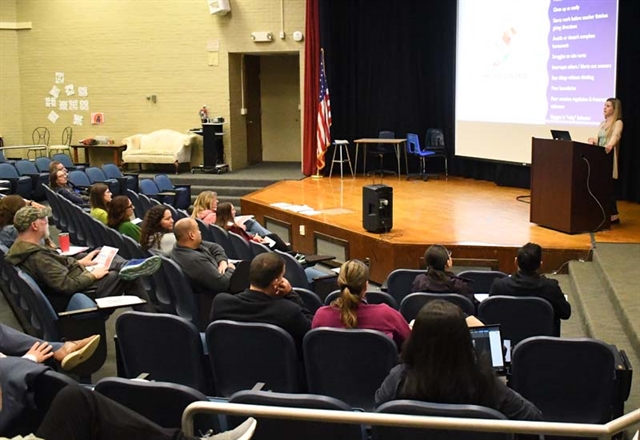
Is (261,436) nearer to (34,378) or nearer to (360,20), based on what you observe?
(34,378)

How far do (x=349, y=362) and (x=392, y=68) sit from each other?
10.3 metres

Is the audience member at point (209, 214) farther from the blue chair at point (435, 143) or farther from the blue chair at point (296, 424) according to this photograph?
the blue chair at point (435, 143)

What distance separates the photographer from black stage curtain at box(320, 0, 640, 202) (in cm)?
1290

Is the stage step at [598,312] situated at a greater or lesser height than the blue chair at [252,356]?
lesser

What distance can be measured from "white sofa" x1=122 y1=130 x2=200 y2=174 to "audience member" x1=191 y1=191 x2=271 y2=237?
6745 mm

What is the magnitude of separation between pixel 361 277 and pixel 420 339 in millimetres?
1155

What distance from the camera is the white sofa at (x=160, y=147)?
1383 cm

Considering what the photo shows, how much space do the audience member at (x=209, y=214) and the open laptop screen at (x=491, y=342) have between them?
12.9ft

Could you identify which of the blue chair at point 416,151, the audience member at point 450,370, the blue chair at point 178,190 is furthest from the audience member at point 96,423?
the blue chair at point 416,151

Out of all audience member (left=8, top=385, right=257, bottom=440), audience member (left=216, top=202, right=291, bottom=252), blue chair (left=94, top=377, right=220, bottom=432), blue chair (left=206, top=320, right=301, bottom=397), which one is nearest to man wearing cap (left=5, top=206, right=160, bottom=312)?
blue chair (left=206, top=320, right=301, bottom=397)

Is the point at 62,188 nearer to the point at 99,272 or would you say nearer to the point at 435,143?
the point at 99,272

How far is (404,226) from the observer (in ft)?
27.5

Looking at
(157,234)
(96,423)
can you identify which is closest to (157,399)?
(96,423)

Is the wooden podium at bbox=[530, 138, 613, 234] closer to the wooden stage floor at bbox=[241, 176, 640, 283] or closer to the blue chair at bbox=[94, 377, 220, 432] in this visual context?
the wooden stage floor at bbox=[241, 176, 640, 283]
